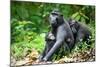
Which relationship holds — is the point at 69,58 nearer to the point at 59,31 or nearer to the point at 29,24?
the point at 59,31

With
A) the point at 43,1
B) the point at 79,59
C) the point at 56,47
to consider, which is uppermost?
the point at 43,1

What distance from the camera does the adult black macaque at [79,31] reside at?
2420 mm

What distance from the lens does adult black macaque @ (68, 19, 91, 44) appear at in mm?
2420

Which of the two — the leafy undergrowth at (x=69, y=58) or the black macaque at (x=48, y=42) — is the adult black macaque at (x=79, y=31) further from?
the black macaque at (x=48, y=42)

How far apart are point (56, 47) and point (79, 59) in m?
0.37

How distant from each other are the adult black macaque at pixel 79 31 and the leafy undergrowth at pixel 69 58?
0.51 ft

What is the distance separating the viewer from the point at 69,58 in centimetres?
239

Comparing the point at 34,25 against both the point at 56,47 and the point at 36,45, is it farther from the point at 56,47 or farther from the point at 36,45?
the point at 56,47

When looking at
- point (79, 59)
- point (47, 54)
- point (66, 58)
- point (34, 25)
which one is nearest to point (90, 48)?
point (79, 59)

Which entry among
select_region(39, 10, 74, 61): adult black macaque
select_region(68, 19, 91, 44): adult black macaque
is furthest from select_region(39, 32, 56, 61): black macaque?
select_region(68, 19, 91, 44): adult black macaque

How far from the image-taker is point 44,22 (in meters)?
2.28

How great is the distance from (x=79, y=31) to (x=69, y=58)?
1.24ft

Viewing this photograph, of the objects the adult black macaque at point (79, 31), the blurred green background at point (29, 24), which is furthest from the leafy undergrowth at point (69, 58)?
the adult black macaque at point (79, 31)
